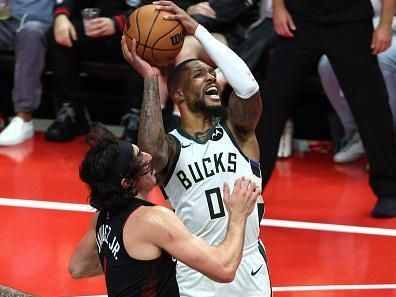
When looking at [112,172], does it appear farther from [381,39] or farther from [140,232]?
[381,39]

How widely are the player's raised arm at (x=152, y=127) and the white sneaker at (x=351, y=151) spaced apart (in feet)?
10.9

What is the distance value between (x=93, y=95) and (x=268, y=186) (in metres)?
2.37

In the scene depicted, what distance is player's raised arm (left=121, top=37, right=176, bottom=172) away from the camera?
15.0 ft

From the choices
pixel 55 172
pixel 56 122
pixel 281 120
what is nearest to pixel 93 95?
pixel 56 122

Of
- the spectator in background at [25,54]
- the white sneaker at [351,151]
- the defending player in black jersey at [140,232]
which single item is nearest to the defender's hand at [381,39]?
the white sneaker at [351,151]

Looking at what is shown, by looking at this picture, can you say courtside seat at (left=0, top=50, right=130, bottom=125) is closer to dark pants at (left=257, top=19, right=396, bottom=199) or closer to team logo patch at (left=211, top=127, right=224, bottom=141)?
dark pants at (left=257, top=19, right=396, bottom=199)

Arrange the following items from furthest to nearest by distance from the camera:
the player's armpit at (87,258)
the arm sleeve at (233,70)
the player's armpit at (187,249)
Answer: the arm sleeve at (233,70) → the player's armpit at (87,258) → the player's armpit at (187,249)

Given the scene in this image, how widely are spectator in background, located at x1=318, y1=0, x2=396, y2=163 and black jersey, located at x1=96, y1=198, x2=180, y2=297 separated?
377 centimetres

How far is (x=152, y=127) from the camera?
460 cm

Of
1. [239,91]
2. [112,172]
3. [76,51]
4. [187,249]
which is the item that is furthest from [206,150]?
[76,51]

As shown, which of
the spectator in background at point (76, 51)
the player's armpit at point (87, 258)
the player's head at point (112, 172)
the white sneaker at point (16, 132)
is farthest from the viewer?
the white sneaker at point (16, 132)

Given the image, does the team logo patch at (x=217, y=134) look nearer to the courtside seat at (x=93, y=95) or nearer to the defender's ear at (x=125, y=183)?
the defender's ear at (x=125, y=183)

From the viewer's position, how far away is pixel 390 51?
24.3 ft

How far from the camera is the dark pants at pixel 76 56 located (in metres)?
8.23
